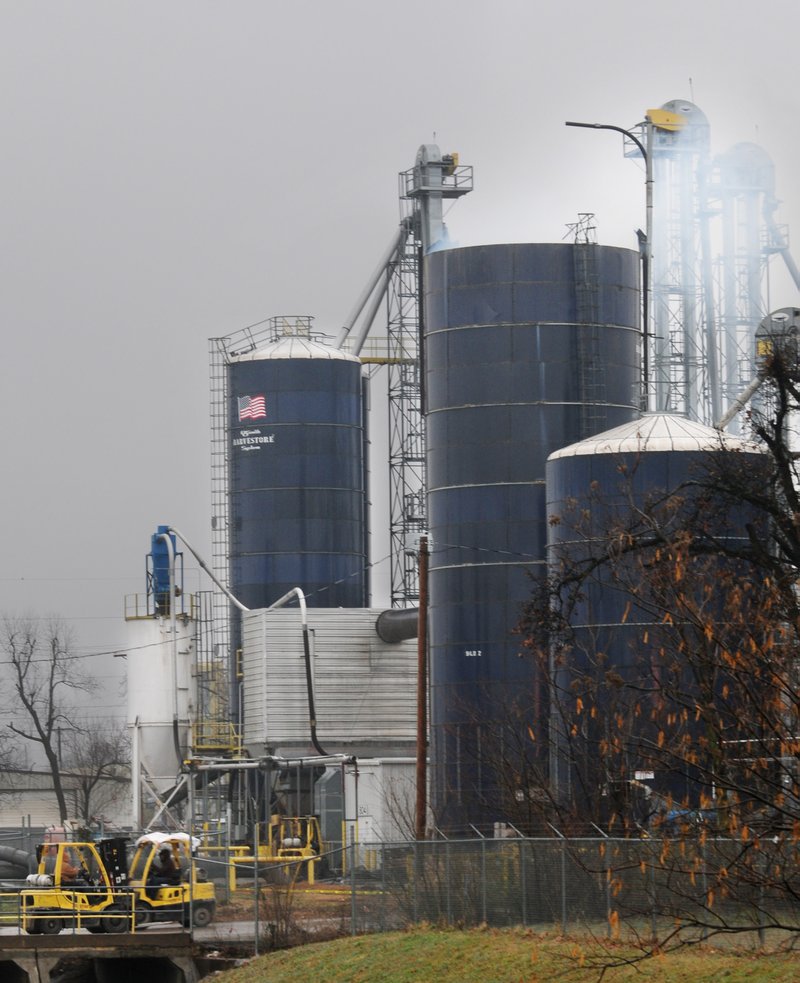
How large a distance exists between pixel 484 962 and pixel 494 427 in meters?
25.5

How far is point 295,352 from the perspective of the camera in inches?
2633

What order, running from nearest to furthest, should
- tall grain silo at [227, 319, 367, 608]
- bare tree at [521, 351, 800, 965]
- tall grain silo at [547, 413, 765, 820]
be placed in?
bare tree at [521, 351, 800, 965] < tall grain silo at [547, 413, 765, 820] < tall grain silo at [227, 319, 367, 608]

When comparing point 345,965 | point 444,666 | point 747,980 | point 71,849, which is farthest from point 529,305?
point 747,980

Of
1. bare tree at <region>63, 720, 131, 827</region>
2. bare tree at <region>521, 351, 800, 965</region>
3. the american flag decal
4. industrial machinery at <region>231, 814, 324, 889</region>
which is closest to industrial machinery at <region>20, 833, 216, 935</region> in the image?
bare tree at <region>521, 351, 800, 965</region>

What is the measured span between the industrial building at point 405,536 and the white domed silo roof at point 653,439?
0.26ft

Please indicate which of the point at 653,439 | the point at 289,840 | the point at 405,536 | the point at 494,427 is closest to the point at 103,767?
the point at 405,536

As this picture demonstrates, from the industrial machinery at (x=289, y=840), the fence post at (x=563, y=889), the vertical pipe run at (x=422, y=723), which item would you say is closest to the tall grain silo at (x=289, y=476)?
the industrial machinery at (x=289, y=840)

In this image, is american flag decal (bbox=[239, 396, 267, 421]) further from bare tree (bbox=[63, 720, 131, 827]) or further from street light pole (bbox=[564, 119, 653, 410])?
bare tree (bbox=[63, 720, 131, 827])

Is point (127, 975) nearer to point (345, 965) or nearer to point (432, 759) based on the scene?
point (345, 965)

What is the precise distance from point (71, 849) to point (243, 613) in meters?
24.2

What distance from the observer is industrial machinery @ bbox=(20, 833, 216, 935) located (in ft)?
125

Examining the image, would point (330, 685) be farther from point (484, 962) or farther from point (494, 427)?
point (484, 962)

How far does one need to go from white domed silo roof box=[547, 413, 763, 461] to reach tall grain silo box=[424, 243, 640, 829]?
13.8ft

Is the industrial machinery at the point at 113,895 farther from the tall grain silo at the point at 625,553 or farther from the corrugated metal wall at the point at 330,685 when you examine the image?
the corrugated metal wall at the point at 330,685
